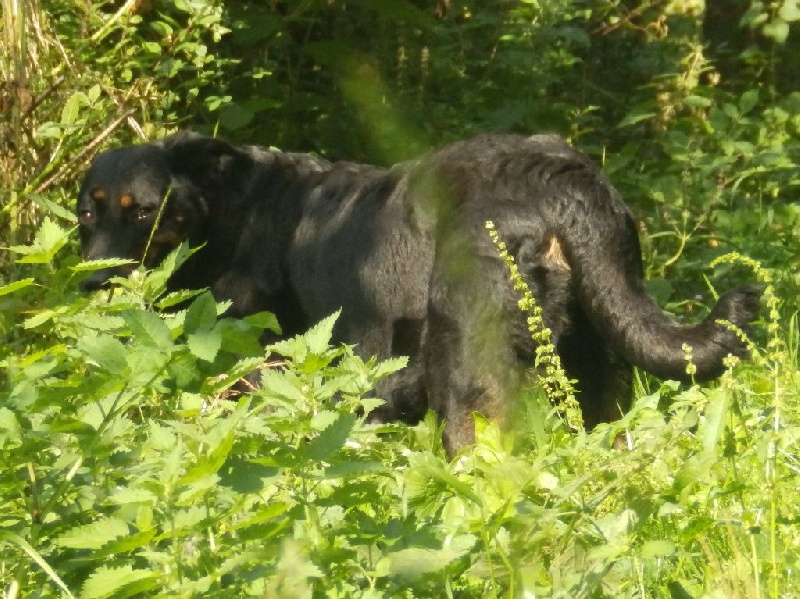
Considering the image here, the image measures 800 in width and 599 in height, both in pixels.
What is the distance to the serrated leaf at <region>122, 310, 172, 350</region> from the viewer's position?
255 cm

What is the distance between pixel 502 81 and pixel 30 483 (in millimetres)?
5509

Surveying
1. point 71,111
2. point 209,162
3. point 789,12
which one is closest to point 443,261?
point 209,162

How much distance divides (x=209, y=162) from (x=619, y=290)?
7.46ft

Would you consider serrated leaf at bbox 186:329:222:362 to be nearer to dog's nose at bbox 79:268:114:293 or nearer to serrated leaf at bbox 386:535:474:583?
serrated leaf at bbox 386:535:474:583

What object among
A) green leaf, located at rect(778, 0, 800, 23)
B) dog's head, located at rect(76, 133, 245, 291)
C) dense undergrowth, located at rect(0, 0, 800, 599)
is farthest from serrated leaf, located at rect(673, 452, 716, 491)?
green leaf, located at rect(778, 0, 800, 23)

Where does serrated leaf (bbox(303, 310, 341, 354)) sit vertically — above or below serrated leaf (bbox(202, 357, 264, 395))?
above

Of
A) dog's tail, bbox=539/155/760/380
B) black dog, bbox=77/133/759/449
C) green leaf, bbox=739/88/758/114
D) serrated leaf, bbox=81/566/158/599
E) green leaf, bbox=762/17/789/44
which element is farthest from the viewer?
green leaf, bbox=762/17/789/44

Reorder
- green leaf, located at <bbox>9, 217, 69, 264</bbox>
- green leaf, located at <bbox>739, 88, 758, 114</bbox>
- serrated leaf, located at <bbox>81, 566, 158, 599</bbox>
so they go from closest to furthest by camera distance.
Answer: serrated leaf, located at <bbox>81, 566, 158, 599</bbox>
green leaf, located at <bbox>9, 217, 69, 264</bbox>
green leaf, located at <bbox>739, 88, 758, 114</bbox>

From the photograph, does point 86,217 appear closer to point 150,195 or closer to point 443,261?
point 150,195

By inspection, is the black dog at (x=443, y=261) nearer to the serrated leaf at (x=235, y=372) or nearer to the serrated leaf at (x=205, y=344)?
the serrated leaf at (x=235, y=372)

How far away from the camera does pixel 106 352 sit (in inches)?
100

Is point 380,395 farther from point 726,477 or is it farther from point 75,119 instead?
point 75,119

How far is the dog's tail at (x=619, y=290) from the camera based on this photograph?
3.92 metres

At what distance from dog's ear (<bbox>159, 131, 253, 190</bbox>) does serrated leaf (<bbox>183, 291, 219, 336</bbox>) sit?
10.5 ft
